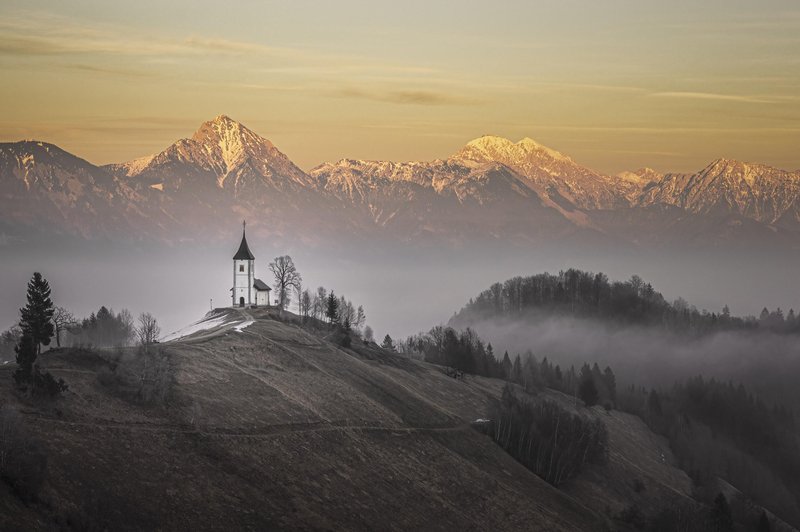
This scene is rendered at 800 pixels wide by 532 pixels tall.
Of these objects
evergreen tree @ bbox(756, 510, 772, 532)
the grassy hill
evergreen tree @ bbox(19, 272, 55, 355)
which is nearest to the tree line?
the grassy hill

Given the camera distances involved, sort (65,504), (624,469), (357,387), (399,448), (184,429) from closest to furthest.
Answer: (65,504), (184,429), (399,448), (357,387), (624,469)

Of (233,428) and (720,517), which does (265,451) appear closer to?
(233,428)

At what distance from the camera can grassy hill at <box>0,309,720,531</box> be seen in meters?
97.9

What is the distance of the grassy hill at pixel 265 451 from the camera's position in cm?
9794

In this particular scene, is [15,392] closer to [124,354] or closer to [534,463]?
[124,354]

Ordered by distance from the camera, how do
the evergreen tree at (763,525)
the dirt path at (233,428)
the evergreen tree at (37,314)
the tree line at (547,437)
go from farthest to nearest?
1. the evergreen tree at (763,525)
2. the tree line at (547,437)
3. the evergreen tree at (37,314)
4. the dirt path at (233,428)

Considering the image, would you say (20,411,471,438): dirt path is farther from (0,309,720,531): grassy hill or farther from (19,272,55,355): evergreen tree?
(19,272,55,355): evergreen tree

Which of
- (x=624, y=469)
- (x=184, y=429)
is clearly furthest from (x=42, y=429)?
(x=624, y=469)

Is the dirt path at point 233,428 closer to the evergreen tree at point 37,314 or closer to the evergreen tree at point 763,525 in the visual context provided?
the evergreen tree at point 37,314

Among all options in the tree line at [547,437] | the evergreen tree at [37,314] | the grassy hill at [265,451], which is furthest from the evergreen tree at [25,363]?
the tree line at [547,437]

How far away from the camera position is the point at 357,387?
157 meters

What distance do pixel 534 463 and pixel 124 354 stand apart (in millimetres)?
62992

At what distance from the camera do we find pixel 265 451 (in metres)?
118

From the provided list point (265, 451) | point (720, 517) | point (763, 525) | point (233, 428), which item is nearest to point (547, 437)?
point (720, 517)
